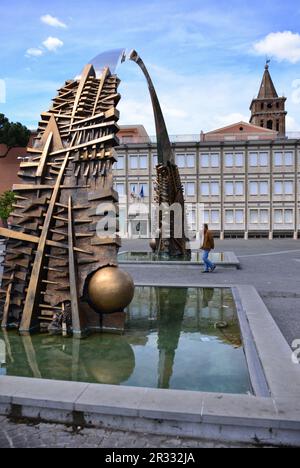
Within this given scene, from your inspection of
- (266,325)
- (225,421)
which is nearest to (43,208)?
(266,325)

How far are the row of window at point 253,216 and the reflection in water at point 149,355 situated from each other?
40.8 m

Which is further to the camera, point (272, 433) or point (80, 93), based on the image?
point (80, 93)

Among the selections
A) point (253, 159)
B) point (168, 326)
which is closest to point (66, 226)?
point (168, 326)

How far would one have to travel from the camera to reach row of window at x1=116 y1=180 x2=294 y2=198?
157ft

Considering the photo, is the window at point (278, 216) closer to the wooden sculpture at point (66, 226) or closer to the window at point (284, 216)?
the window at point (284, 216)

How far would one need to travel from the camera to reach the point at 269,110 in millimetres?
70125

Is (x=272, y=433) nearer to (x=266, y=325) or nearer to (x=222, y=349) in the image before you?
(x=222, y=349)

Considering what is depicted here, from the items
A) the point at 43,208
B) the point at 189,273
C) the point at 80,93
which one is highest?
the point at 80,93

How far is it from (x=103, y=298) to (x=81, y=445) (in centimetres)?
321

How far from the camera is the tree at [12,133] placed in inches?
1860

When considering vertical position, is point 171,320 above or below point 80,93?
below

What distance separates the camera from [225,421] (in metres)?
3.62

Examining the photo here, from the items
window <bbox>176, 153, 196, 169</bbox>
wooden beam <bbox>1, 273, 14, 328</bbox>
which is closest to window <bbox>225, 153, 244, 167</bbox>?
window <bbox>176, 153, 196, 169</bbox>

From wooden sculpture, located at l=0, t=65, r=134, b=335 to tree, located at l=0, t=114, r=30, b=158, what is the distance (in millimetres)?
42690
